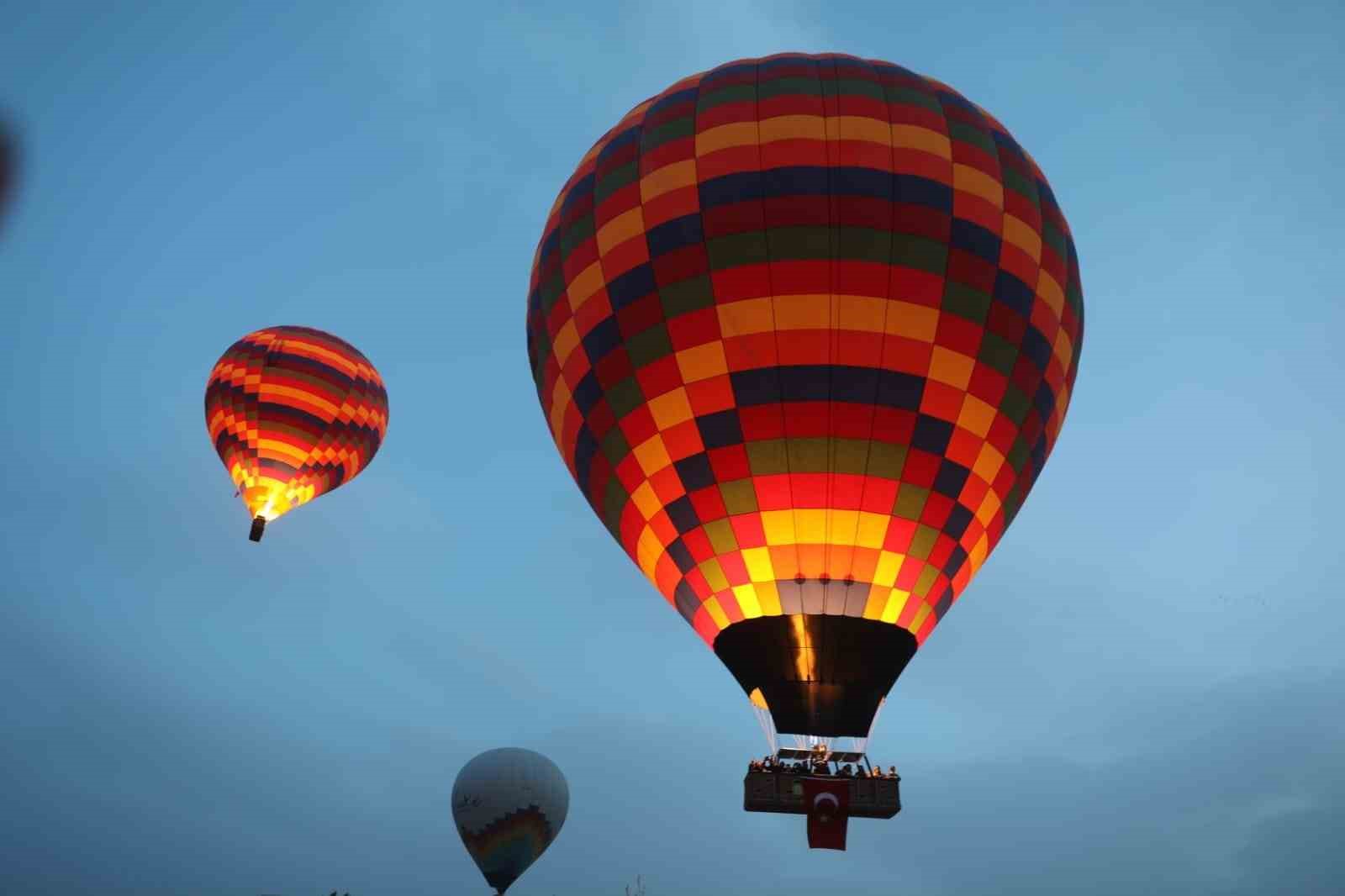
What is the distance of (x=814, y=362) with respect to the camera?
998 centimetres

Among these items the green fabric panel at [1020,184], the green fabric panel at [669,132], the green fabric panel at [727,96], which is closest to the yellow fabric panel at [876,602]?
the green fabric panel at [1020,184]

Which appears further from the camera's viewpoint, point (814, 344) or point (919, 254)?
point (919, 254)

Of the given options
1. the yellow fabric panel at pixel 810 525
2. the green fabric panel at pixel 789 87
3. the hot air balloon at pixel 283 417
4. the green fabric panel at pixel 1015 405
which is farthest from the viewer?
the hot air balloon at pixel 283 417

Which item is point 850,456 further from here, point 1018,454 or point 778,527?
point 1018,454

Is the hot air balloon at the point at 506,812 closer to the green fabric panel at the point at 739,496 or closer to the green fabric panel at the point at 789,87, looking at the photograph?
the green fabric panel at the point at 739,496

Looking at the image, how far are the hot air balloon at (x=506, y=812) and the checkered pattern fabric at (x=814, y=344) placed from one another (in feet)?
44.6

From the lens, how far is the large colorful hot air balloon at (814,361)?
31.8 ft

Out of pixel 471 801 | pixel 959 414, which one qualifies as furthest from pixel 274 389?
pixel 959 414

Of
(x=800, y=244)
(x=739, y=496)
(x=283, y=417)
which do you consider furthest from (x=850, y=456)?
(x=283, y=417)

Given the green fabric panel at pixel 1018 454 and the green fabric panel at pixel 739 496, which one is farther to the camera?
the green fabric panel at pixel 1018 454

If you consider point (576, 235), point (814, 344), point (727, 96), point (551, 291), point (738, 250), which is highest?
point (727, 96)

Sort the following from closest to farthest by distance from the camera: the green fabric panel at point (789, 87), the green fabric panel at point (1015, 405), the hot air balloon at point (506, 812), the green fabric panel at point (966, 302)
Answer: the green fabric panel at point (966, 302), the green fabric panel at point (1015, 405), the green fabric panel at point (789, 87), the hot air balloon at point (506, 812)

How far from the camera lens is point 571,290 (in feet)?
37.4

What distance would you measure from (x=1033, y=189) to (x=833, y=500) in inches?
181
